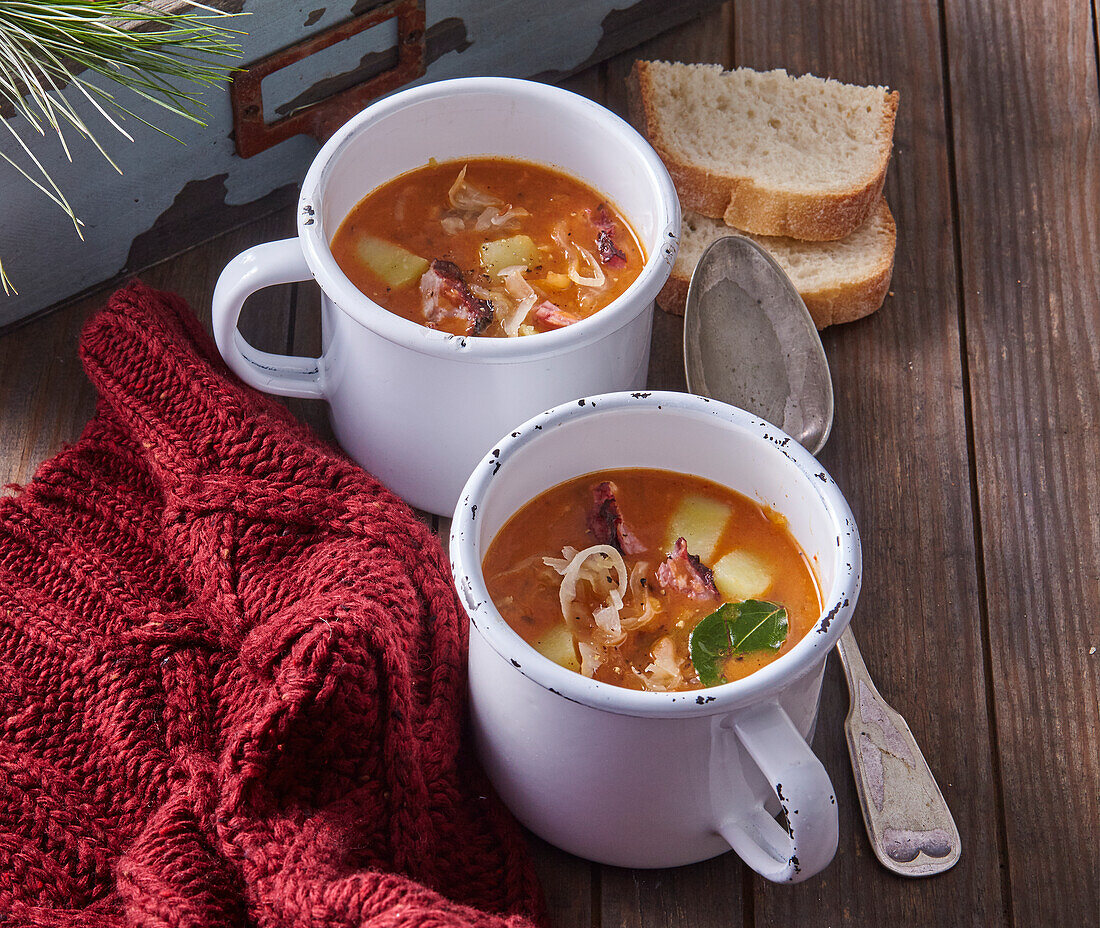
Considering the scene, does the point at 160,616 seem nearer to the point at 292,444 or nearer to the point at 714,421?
the point at 292,444

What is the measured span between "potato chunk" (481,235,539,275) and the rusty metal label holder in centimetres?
29

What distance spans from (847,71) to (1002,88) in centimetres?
20

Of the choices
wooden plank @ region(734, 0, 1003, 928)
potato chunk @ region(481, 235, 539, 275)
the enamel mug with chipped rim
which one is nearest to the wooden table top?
wooden plank @ region(734, 0, 1003, 928)

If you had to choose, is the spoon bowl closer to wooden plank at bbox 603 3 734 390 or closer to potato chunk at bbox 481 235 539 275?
potato chunk at bbox 481 235 539 275

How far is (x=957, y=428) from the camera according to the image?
53.2 inches

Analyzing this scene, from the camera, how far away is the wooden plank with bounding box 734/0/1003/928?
105 centimetres

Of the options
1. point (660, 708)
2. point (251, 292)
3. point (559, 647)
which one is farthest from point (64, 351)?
point (660, 708)

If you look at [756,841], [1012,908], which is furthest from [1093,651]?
[756,841]

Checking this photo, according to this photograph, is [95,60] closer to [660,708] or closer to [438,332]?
[438,332]

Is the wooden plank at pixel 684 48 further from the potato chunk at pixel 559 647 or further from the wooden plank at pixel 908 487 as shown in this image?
the potato chunk at pixel 559 647

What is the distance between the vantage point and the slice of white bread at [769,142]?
1.48 m

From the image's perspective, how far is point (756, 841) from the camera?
96 centimetres

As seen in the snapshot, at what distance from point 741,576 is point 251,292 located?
54 cm

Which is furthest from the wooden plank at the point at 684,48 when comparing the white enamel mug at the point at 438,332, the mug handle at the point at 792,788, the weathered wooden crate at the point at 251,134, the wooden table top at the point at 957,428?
the mug handle at the point at 792,788
